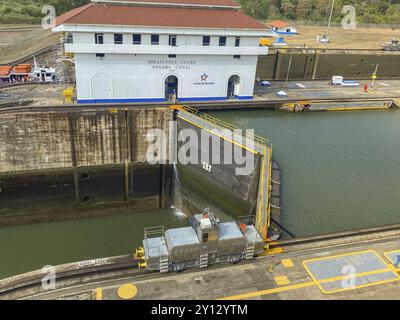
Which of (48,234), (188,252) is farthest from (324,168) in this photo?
(48,234)

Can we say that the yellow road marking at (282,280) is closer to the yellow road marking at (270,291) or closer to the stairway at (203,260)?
the yellow road marking at (270,291)

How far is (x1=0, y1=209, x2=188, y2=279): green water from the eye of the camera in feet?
67.7

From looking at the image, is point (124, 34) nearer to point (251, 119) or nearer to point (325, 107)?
point (251, 119)

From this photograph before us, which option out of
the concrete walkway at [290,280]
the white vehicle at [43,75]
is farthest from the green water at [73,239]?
the white vehicle at [43,75]

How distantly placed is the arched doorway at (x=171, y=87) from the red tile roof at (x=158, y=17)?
4870mm

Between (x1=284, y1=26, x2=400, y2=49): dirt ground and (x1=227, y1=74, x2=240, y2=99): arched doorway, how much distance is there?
86.8 ft

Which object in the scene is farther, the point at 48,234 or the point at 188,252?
the point at 48,234

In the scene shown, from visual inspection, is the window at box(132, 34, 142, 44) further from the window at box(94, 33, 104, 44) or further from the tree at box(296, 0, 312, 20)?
the tree at box(296, 0, 312, 20)

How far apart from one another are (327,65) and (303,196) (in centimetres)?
2813

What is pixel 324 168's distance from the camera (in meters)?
25.7

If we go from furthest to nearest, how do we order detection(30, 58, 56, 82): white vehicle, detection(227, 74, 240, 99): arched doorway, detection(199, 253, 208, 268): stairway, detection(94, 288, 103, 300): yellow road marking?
detection(30, 58, 56, 82): white vehicle → detection(227, 74, 240, 99): arched doorway → detection(199, 253, 208, 268): stairway → detection(94, 288, 103, 300): yellow road marking

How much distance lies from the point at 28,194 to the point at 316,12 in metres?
87.4

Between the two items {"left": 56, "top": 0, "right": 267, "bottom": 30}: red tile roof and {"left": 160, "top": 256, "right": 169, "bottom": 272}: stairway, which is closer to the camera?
{"left": 160, "top": 256, "right": 169, "bottom": 272}: stairway

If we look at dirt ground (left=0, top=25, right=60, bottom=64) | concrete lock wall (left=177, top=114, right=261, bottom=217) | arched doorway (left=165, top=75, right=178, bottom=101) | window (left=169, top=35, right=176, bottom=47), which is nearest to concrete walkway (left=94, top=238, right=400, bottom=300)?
concrete lock wall (left=177, top=114, right=261, bottom=217)
